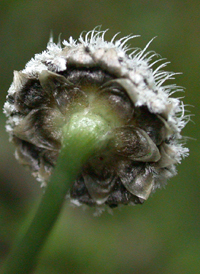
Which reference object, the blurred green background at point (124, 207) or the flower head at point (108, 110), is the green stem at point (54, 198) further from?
the blurred green background at point (124, 207)

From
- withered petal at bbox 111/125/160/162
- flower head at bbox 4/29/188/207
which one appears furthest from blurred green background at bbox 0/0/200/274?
withered petal at bbox 111/125/160/162

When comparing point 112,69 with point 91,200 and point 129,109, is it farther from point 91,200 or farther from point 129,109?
point 91,200

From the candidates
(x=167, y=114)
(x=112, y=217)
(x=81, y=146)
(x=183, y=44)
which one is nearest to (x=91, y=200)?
(x=81, y=146)

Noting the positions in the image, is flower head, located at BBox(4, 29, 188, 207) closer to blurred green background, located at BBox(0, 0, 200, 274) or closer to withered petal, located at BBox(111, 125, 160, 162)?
withered petal, located at BBox(111, 125, 160, 162)

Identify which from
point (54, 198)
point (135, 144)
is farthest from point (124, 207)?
point (54, 198)

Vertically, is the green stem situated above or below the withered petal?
below

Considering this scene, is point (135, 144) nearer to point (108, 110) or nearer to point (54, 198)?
point (108, 110)
